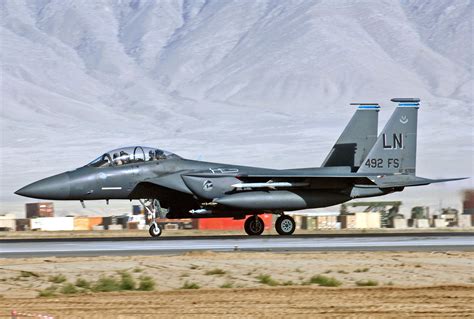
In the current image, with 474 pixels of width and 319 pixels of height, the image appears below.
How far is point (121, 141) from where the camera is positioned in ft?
427

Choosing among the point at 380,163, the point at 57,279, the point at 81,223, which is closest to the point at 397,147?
the point at 380,163

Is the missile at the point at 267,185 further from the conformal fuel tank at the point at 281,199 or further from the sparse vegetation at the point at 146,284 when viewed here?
the sparse vegetation at the point at 146,284

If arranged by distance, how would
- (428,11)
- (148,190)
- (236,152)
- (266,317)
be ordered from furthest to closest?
(428,11) → (236,152) → (148,190) → (266,317)

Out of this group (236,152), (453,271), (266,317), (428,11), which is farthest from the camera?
(428,11)

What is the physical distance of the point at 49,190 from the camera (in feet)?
101

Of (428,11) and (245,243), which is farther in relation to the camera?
(428,11)

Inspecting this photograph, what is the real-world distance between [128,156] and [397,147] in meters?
8.79

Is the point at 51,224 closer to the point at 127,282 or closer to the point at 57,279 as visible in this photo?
the point at 57,279

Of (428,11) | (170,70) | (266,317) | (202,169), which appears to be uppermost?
(428,11)

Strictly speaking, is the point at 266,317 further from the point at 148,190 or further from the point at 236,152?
the point at 236,152

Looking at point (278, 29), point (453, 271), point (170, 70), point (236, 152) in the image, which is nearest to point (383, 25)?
point (278, 29)

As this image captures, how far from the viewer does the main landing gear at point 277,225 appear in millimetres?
32438

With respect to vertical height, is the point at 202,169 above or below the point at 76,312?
above

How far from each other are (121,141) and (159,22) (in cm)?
6417
